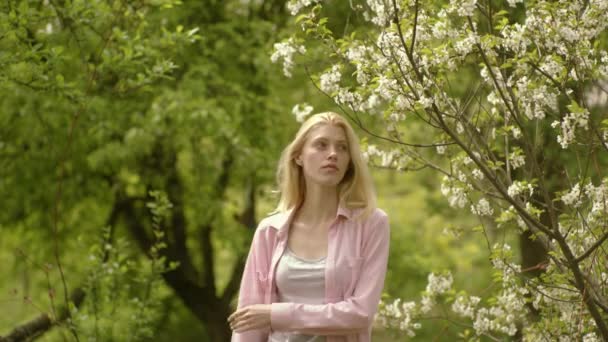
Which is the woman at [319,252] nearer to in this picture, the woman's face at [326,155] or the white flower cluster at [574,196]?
the woman's face at [326,155]

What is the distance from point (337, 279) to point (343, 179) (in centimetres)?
46

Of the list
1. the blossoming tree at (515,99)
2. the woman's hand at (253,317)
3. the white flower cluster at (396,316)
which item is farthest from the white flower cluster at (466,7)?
the white flower cluster at (396,316)

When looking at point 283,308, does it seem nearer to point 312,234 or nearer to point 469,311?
point 312,234

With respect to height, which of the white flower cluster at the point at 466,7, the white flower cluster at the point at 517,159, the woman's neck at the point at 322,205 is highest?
the white flower cluster at the point at 466,7

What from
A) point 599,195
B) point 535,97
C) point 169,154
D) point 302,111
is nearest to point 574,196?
point 599,195

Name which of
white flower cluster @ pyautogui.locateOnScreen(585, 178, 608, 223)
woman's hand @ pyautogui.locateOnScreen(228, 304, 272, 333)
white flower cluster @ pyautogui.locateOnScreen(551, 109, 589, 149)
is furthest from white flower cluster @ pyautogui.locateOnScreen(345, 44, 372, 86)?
woman's hand @ pyautogui.locateOnScreen(228, 304, 272, 333)

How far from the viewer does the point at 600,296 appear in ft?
13.4

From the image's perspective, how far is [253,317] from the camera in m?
3.23

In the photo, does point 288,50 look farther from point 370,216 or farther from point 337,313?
point 337,313

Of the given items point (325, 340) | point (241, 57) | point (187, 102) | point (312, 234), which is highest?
point (241, 57)

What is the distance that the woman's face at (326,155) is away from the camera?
3.45m

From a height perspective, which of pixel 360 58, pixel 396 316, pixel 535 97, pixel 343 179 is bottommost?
pixel 396 316

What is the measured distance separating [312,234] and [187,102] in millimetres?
5634

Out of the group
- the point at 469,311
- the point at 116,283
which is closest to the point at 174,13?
the point at 116,283
